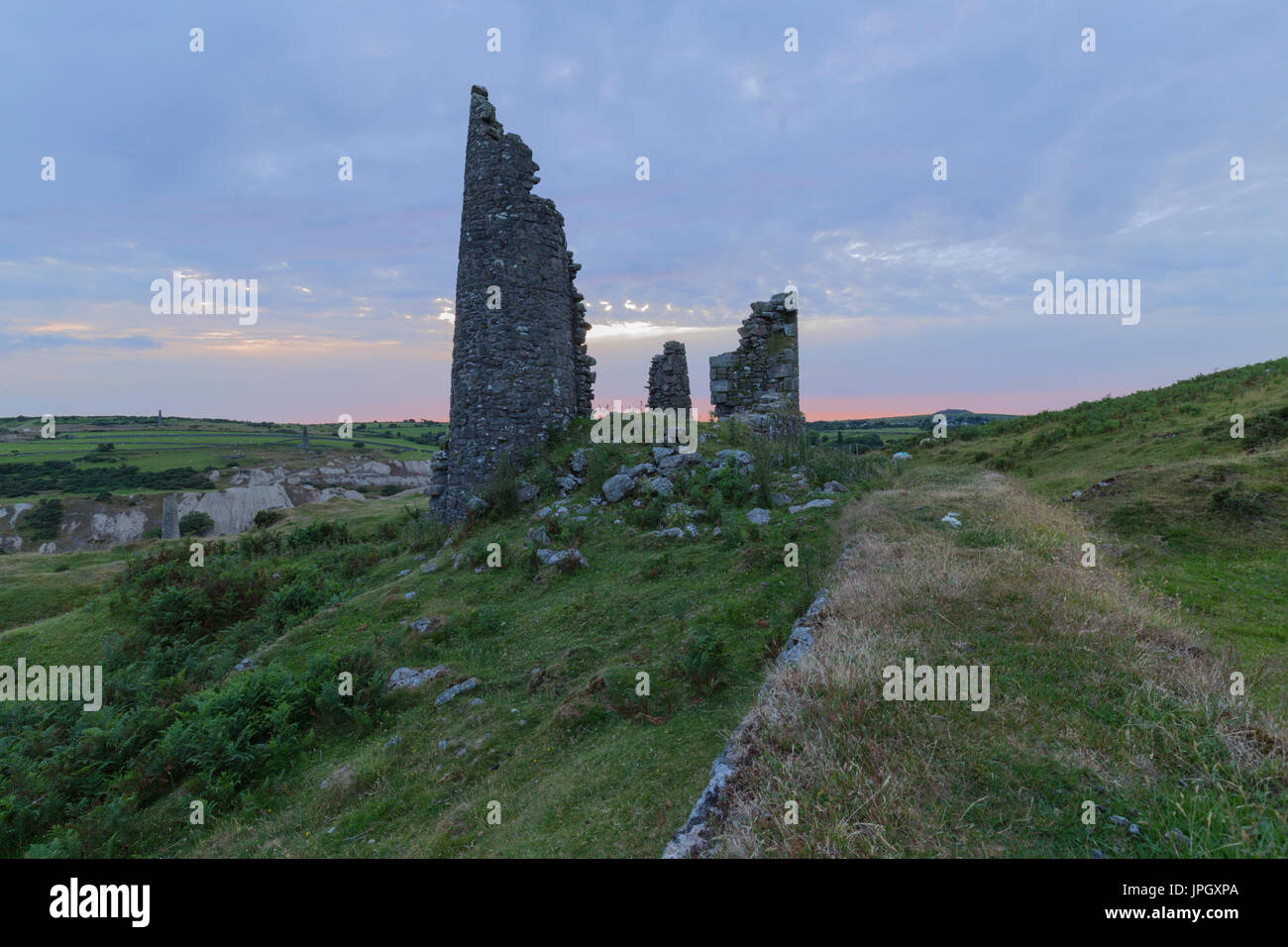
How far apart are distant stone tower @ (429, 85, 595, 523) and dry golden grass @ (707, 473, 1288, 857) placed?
11988mm

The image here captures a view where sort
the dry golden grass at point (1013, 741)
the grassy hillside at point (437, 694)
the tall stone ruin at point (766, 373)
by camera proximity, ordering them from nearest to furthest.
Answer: the dry golden grass at point (1013, 741) < the grassy hillside at point (437, 694) < the tall stone ruin at point (766, 373)

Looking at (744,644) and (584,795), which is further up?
(744,644)

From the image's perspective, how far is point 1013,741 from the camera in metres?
4.10

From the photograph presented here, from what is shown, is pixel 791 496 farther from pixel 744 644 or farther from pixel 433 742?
pixel 433 742

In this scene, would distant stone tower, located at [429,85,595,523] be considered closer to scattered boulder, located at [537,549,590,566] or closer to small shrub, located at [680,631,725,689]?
scattered boulder, located at [537,549,590,566]

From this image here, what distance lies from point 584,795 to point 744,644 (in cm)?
300

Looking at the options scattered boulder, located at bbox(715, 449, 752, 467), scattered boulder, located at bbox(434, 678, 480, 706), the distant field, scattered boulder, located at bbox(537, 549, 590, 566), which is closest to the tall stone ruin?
scattered boulder, located at bbox(715, 449, 752, 467)

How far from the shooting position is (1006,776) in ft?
12.4

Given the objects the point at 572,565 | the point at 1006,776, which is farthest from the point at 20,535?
the point at 1006,776

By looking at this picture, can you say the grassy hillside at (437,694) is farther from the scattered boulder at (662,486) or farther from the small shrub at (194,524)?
the small shrub at (194,524)

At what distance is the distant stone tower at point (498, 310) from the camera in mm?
15867

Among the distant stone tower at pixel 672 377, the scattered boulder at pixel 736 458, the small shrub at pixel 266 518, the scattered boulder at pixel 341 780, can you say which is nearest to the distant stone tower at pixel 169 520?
the small shrub at pixel 266 518

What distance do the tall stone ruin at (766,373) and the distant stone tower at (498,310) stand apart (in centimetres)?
641
